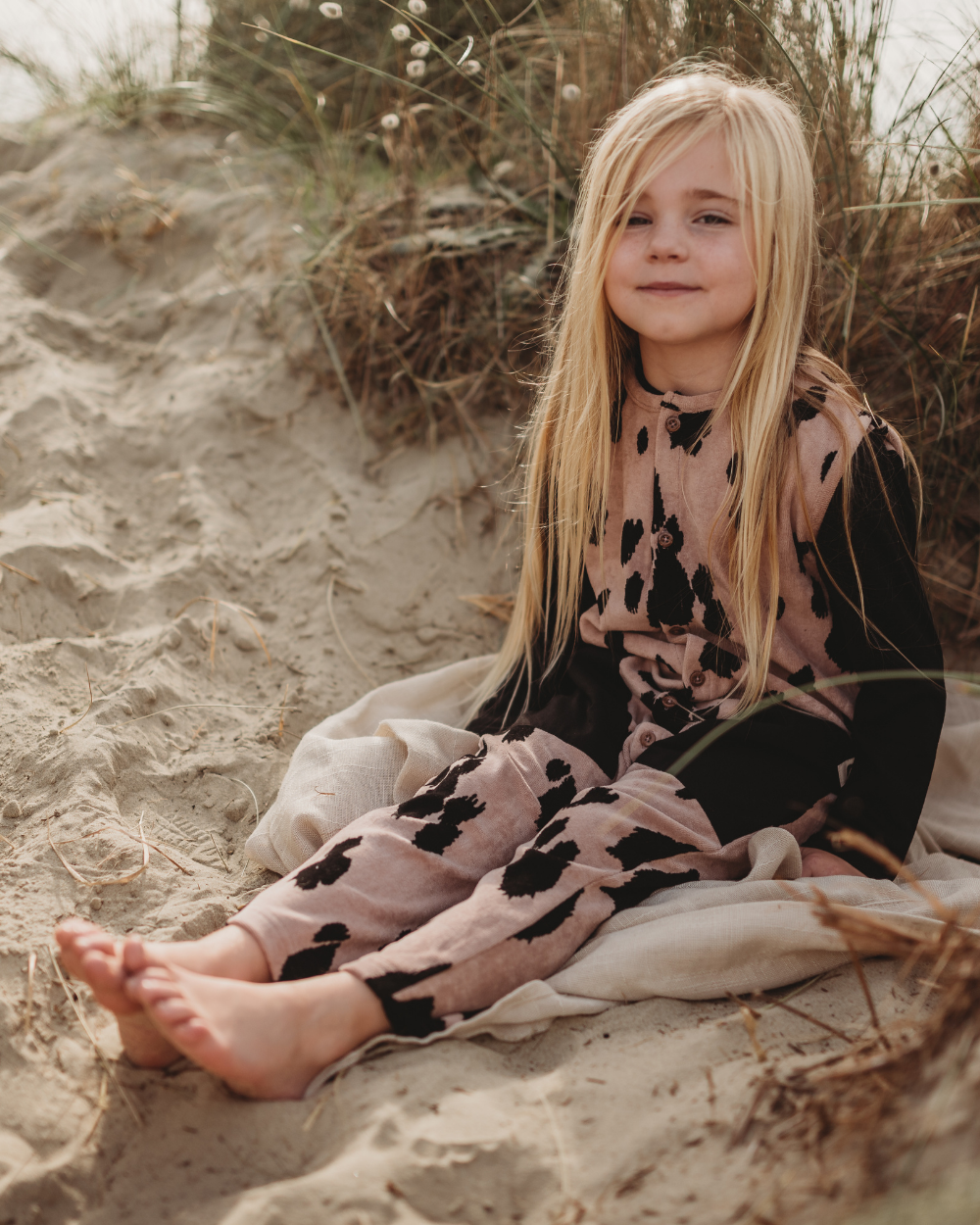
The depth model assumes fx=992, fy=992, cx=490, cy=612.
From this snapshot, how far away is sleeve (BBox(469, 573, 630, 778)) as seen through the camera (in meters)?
1.73

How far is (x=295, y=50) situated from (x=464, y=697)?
2.46m

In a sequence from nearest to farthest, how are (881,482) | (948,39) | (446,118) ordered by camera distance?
1. (881,482)
2. (948,39)
3. (446,118)

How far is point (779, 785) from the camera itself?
160cm

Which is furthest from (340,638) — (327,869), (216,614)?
(327,869)

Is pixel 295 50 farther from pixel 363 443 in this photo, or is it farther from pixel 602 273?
pixel 602 273

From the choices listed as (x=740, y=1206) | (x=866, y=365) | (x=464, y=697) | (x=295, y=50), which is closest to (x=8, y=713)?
(x=464, y=697)

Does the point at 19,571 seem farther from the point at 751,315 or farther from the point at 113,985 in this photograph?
the point at 751,315

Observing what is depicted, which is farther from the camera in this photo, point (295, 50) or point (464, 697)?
point (295, 50)

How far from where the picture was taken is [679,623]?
1.75m

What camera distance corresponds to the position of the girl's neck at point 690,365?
1.73 meters

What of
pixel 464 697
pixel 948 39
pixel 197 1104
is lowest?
pixel 197 1104

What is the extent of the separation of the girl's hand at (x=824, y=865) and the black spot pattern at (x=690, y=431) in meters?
0.70

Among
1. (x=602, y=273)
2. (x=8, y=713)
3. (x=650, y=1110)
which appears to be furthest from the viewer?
(x=8, y=713)

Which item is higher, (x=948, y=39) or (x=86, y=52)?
(x=86, y=52)
